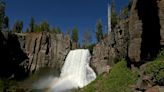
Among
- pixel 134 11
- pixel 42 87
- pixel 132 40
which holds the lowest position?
pixel 42 87

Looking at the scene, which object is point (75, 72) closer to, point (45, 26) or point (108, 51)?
point (108, 51)

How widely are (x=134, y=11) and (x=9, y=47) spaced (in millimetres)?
32665

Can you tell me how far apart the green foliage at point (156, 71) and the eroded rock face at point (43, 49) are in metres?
34.1

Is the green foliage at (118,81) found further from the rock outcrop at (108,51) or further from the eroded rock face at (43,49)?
the eroded rock face at (43,49)

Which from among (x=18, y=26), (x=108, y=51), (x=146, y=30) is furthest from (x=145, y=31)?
(x=18, y=26)

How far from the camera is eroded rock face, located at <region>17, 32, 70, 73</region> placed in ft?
163

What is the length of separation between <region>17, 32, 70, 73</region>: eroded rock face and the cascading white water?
1.77m

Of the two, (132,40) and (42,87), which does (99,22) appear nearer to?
(42,87)

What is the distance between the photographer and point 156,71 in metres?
17.2

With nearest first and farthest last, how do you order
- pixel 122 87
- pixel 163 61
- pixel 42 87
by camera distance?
pixel 163 61 → pixel 122 87 → pixel 42 87

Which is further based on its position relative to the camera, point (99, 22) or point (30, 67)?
point (99, 22)

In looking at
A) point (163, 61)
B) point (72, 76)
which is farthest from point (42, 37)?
point (163, 61)

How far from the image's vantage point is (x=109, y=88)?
72.6 ft

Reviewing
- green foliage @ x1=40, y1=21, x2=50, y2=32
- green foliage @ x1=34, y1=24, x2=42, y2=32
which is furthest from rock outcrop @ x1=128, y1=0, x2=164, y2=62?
green foliage @ x1=40, y1=21, x2=50, y2=32
